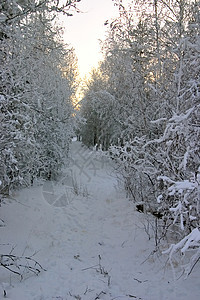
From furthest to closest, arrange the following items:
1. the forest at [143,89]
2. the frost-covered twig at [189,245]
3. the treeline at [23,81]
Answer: the treeline at [23,81], the forest at [143,89], the frost-covered twig at [189,245]

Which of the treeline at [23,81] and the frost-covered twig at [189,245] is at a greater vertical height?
the treeline at [23,81]

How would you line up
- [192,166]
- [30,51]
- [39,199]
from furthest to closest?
1. [39,199]
2. [30,51]
3. [192,166]

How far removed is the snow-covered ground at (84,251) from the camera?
11.0 feet

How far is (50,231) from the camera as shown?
5582 mm

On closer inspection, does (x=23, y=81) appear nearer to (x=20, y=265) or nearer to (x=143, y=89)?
(x=143, y=89)

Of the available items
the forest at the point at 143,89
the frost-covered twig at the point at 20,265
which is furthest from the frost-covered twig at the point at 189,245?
the frost-covered twig at the point at 20,265

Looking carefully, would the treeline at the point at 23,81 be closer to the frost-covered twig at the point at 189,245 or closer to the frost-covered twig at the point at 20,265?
the frost-covered twig at the point at 20,265

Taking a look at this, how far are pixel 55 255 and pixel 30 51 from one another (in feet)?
15.6

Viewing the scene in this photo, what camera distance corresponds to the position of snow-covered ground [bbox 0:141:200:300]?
3367mm

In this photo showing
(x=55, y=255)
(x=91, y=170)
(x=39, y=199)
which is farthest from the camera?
(x=91, y=170)

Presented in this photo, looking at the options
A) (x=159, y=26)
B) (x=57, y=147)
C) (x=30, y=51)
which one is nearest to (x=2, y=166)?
(x=30, y=51)

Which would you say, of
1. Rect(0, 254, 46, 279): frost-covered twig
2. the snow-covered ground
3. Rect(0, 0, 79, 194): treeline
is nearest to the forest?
Rect(0, 0, 79, 194): treeline

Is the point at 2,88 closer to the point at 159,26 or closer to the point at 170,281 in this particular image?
the point at 159,26

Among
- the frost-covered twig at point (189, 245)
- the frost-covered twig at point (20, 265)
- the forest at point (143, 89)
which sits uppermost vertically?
the forest at point (143, 89)
